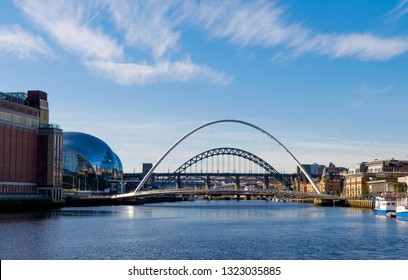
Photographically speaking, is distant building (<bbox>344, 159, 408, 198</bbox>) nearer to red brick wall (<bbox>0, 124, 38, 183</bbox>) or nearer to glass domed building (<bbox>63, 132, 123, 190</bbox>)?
glass domed building (<bbox>63, 132, 123, 190</bbox>)

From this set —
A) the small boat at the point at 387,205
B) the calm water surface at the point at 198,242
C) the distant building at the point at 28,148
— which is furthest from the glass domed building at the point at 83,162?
the calm water surface at the point at 198,242

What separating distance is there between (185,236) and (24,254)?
786 inches

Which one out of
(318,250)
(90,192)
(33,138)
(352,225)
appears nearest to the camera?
(318,250)

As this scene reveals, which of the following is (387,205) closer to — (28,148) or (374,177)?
(28,148)

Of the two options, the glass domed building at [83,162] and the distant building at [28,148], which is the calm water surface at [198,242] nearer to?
the distant building at [28,148]

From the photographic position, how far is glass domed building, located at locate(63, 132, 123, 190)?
611 ft

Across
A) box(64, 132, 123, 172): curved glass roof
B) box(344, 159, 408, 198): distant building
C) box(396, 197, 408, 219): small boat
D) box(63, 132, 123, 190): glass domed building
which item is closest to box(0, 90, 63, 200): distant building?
box(63, 132, 123, 190): glass domed building

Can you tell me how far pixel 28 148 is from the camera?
128750 mm

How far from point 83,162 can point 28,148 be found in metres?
62.1

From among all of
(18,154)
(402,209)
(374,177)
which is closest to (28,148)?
(18,154)

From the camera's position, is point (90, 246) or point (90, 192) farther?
point (90, 192)
